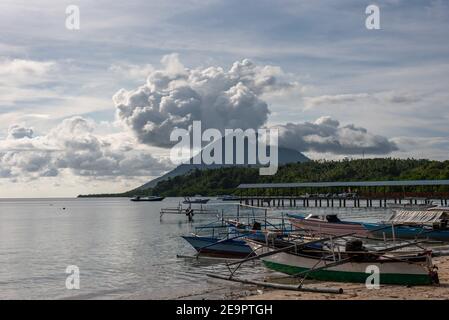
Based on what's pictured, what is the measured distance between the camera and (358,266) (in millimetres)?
21234

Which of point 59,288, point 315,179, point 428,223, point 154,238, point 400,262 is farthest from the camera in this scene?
point 315,179

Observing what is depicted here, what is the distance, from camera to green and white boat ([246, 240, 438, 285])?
66.3 feet

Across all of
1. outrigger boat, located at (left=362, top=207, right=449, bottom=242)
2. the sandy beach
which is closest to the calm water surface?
the sandy beach

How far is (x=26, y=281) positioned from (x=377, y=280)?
64.3ft

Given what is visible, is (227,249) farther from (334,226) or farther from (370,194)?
(370,194)

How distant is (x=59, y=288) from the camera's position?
2667 cm

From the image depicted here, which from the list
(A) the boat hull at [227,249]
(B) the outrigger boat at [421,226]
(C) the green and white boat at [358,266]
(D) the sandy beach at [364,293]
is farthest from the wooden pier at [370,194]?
(D) the sandy beach at [364,293]

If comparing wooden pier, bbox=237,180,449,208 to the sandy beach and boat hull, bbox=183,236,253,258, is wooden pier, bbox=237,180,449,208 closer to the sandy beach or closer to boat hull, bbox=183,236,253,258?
boat hull, bbox=183,236,253,258
